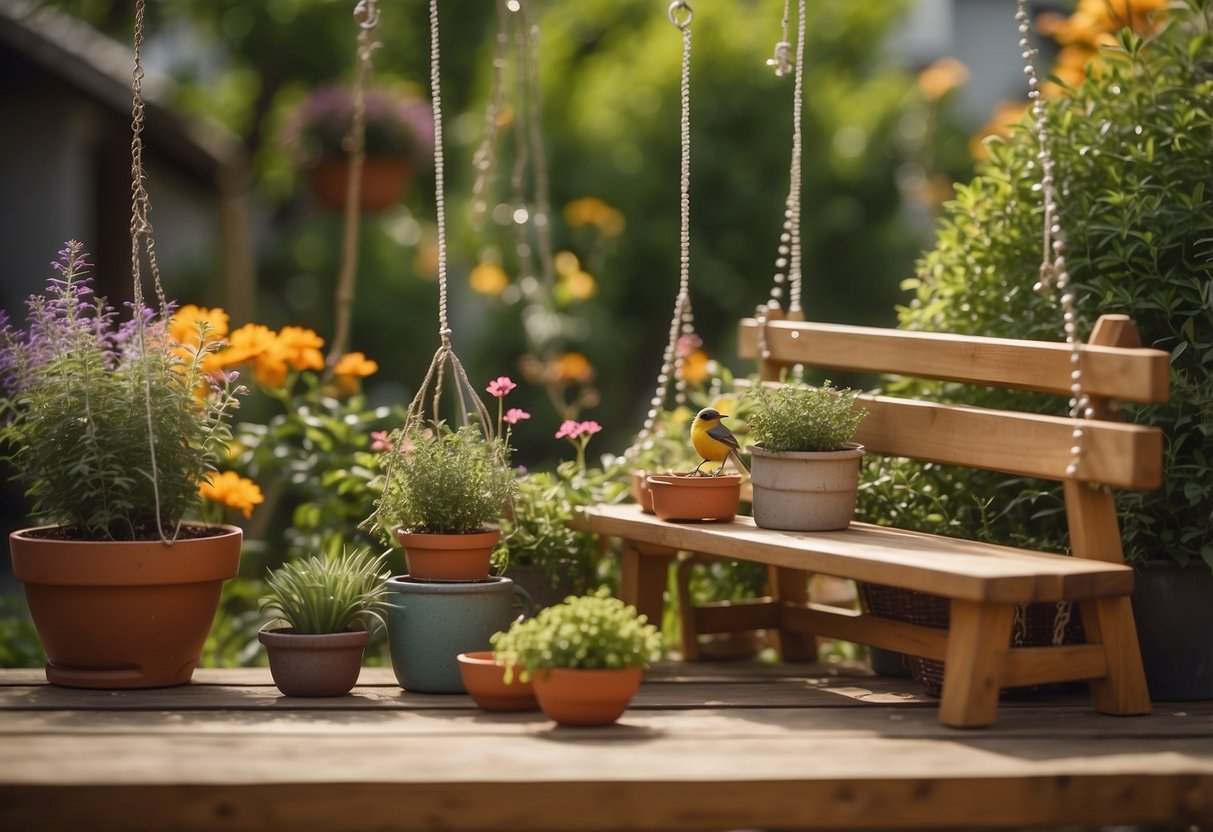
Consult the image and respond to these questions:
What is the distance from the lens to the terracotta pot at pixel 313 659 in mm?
3170

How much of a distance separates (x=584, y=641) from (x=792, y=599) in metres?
1.17

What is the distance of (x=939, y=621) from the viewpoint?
3.35 metres

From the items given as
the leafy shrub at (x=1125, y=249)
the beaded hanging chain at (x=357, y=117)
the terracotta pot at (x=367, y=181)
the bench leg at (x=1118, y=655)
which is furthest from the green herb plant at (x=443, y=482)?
the terracotta pot at (x=367, y=181)

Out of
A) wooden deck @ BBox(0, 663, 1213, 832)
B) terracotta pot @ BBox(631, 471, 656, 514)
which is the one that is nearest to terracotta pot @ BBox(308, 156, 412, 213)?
terracotta pot @ BBox(631, 471, 656, 514)

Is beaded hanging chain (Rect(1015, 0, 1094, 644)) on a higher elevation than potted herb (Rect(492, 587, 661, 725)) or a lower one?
higher

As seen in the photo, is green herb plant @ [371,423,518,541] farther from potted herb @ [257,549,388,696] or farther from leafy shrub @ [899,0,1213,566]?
leafy shrub @ [899,0,1213,566]

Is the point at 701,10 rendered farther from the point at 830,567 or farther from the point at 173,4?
the point at 830,567

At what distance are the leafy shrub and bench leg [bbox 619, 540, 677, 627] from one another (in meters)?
0.77

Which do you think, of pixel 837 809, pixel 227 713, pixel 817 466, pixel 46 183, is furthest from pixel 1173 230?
pixel 46 183

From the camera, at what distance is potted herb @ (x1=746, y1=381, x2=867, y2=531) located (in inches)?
131

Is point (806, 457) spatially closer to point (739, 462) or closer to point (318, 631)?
point (739, 462)

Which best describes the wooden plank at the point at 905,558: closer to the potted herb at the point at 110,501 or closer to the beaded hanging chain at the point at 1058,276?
the beaded hanging chain at the point at 1058,276

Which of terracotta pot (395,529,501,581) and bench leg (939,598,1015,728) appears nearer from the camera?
bench leg (939,598,1015,728)

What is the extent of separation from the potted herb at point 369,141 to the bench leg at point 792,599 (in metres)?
6.25
